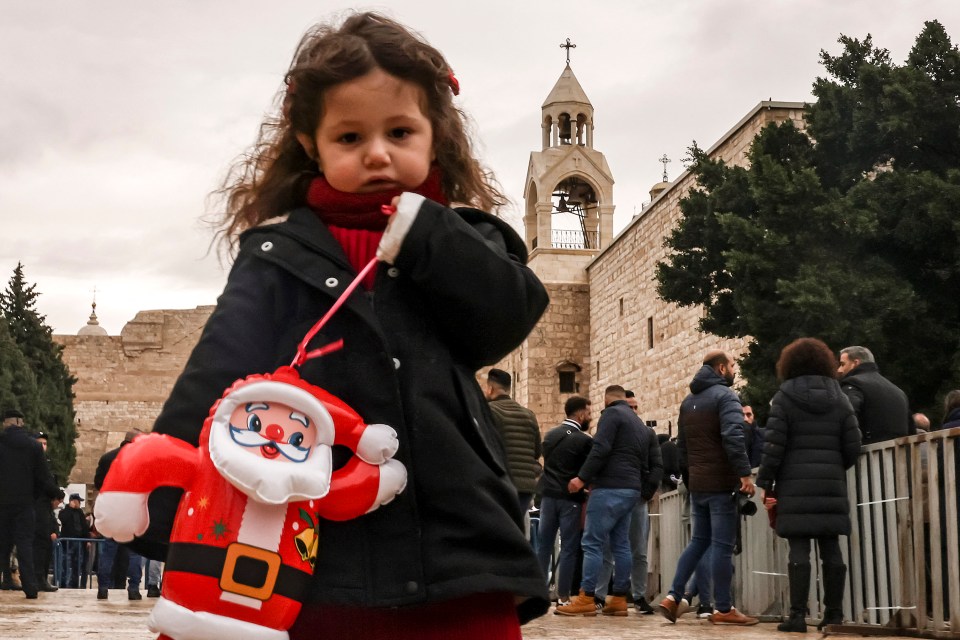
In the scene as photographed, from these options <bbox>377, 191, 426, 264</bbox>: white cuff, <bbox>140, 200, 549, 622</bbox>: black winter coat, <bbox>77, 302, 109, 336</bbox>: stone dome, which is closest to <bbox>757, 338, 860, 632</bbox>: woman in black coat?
<bbox>140, 200, 549, 622</bbox>: black winter coat

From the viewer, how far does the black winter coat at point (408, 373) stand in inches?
68.2

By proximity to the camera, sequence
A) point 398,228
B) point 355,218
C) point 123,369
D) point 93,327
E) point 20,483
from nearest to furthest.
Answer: point 398,228 < point 355,218 < point 20,483 < point 123,369 < point 93,327

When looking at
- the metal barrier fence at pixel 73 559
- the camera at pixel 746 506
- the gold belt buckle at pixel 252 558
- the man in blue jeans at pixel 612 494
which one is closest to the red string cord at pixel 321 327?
the gold belt buckle at pixel 252 558

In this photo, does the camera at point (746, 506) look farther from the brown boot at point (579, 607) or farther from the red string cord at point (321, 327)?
the red string cord at point (321, 327)

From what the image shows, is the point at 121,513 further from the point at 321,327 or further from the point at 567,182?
the point at 567,182

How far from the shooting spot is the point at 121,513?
168cm

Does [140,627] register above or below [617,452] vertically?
below

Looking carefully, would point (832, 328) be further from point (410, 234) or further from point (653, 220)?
point (410, 234)

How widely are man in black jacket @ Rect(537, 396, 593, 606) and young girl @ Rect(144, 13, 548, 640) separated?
26.4 feet

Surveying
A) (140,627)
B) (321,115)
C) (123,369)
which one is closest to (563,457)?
(140,627)

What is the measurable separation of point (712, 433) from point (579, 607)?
5.58 ft

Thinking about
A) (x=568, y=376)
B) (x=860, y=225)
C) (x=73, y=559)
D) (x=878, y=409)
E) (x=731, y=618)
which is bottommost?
(x=731, y=618)

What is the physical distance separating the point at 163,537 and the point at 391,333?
1.35 ft

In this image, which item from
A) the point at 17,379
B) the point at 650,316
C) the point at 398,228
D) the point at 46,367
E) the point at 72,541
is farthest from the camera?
the point at 46,367
